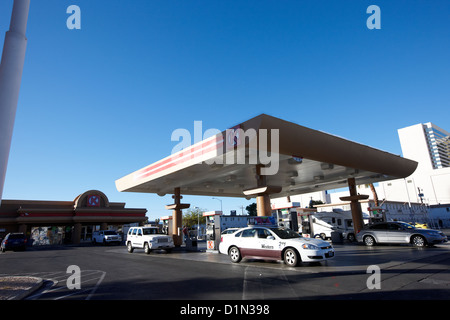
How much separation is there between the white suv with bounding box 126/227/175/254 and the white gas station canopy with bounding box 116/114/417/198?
12.6 ft

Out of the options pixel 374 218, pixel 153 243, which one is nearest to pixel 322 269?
pixel 153 243

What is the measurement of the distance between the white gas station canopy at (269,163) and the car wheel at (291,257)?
16.7ft

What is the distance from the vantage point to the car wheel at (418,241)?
15902 millimetres

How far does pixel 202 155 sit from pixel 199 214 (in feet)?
224

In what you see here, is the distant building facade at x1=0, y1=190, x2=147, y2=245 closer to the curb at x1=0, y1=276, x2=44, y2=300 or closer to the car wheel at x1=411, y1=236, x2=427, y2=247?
the curb at x1=0, y1=276, x2=44, y2=300

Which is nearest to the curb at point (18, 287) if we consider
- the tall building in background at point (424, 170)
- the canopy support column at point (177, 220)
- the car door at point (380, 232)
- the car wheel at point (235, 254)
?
the car wheel at point (235, 254)

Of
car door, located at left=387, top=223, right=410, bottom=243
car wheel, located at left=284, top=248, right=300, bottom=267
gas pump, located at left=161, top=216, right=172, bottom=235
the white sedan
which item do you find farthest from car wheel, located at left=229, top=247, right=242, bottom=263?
gas pump, located at left=161, top=216, right=172, bottom=235

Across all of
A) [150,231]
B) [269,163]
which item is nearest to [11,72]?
[269,163]

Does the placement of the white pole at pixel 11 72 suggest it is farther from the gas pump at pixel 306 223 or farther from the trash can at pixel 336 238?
the gas pump at pixel 306 223

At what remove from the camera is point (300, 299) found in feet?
19.2

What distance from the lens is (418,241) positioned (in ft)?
52.8

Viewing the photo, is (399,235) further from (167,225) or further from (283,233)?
(167,225)

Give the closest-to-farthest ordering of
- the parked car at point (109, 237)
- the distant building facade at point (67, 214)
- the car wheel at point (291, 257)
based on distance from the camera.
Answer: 1. the car wheel at point (291, 257)
2. the parked car at point (109, 237)
3. the distant building facade at point (67, 214)

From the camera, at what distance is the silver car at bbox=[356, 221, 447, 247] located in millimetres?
15719
